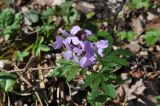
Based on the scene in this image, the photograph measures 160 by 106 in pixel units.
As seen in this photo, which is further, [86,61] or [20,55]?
[20,55]

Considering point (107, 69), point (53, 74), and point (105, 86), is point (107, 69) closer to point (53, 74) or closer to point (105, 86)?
point (105, 86)

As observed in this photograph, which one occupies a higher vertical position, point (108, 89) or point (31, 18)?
point (31, 18)

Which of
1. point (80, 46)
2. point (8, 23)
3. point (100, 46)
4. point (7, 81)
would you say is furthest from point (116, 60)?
point (8, 23)

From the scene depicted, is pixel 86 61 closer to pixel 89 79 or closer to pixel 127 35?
pixel 89 79

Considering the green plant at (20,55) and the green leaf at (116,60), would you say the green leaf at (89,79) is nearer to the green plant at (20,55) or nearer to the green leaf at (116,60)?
the green leaf at (116,60)

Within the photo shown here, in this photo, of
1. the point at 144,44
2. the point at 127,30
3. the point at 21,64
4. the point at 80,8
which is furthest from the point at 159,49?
the point at 21,64

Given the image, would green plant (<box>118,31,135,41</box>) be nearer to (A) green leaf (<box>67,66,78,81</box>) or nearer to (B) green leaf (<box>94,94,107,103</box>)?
(B) green leaf (<box>94,94,107,103</box>)
